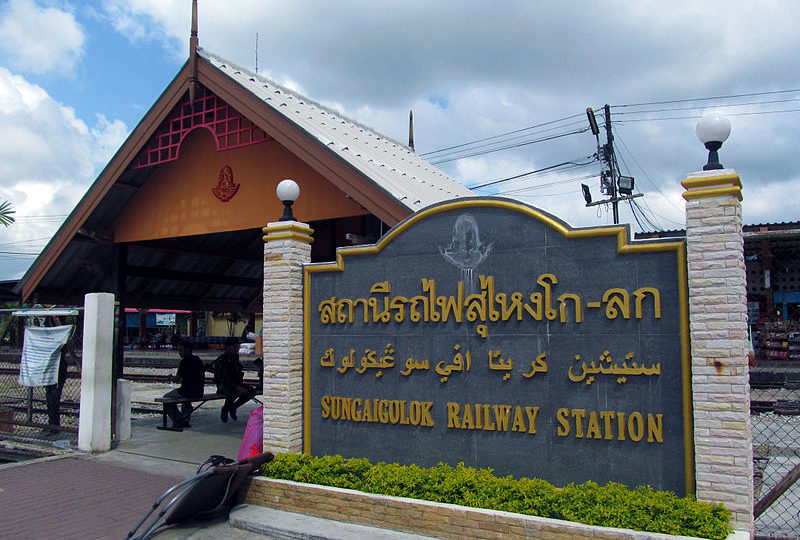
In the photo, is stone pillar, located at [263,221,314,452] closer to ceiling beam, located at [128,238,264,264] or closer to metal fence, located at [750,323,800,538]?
metal fence, located at [750,323,800,538]

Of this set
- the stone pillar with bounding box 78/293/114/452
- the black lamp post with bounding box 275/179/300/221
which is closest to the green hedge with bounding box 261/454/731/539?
the black lamp post with bounding box 275/179/300/221

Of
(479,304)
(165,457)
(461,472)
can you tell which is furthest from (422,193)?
(165,457)

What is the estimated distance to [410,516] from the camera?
233 inches

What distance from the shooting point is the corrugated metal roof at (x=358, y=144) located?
26.8ft

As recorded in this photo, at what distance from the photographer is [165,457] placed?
9.45 m

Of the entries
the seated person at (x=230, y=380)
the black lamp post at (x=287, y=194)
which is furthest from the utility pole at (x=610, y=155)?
the black lamp post at (x=287, y=194)

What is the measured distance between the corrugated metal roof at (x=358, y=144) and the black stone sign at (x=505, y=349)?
1.24m

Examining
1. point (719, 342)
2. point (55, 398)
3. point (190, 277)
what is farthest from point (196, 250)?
point (719, 342)

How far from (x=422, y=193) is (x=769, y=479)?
6154mm

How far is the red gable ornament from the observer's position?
1046 centimetres

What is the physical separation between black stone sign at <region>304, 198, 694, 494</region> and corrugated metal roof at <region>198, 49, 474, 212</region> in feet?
4.08

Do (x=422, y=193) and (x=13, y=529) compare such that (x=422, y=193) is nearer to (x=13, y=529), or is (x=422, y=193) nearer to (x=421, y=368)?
(x=421, y=368)

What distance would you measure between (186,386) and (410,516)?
742cm

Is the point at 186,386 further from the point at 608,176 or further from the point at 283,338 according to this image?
the point at 608,176
